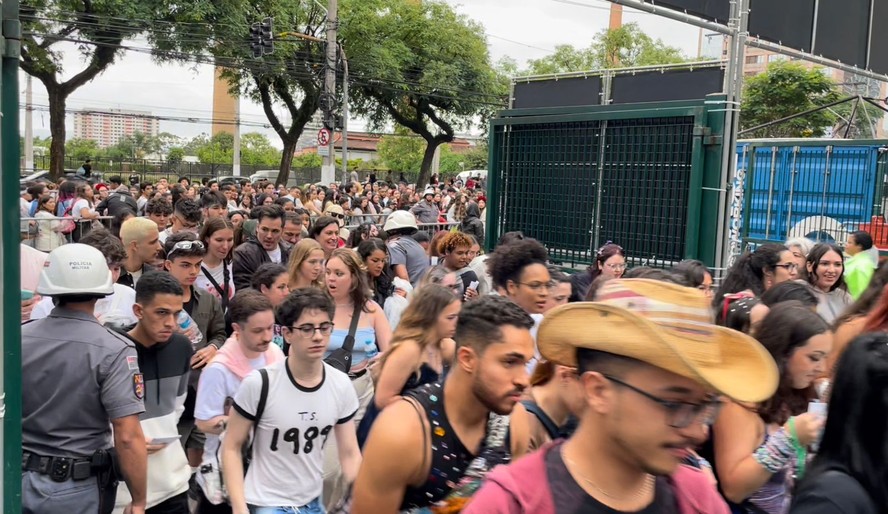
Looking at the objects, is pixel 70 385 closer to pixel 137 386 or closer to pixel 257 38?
pixel 137 386

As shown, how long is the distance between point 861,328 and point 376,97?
138ft

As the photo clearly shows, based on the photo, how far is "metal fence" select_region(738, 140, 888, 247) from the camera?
44.6ft

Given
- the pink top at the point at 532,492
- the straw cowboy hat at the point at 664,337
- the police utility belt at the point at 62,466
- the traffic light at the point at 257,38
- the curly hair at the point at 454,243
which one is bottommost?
the police utility belt at the point at 62,466

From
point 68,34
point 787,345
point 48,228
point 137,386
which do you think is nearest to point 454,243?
point 137,386

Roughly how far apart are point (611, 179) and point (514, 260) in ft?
15.9

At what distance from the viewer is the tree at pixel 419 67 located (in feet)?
138

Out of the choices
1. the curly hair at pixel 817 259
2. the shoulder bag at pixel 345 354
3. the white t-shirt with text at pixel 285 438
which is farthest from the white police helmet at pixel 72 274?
the curly hair at pixel 817 259

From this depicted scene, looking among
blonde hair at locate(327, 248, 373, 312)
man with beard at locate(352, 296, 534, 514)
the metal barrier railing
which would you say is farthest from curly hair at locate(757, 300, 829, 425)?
the metal barrier railing

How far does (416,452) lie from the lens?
288 cm

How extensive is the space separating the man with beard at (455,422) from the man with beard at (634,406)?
31.5 inches

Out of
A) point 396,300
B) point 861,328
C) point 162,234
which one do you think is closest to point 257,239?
point 162,234

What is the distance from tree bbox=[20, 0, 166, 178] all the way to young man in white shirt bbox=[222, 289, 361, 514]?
1123 inches

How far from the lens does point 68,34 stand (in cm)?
3094

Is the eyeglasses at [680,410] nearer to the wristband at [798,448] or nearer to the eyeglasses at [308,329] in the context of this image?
the wristband at [798,448]
